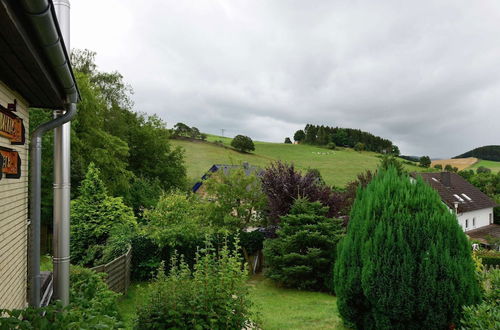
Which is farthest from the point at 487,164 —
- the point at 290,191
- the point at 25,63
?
the point at 25,63

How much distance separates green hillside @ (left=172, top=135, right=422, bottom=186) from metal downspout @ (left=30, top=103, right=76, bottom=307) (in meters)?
43.1

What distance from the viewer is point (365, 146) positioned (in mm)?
89375

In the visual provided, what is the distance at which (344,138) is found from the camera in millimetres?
89750

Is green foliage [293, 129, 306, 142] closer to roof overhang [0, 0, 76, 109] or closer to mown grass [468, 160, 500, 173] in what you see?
mown grass [468, 160, 500, 173]

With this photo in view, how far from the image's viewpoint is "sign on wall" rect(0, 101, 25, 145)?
12.4ft

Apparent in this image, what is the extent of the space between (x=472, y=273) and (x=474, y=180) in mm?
50498

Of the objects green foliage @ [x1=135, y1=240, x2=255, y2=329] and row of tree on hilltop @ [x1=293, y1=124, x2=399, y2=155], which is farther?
row of tree on hilltop @ [x1=293, y1=124, x2=399, y2=155]

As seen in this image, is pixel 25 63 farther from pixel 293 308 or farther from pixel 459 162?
pixel 459 162

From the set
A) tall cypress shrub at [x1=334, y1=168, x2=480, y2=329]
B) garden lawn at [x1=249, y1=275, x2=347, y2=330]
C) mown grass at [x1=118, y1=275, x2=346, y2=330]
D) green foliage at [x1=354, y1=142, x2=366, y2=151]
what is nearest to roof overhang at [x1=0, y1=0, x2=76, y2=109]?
mown grass at [x1=118, y1=275, x2=346, y2=330]

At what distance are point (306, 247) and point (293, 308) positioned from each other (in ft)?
10.0

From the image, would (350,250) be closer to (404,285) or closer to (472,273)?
(404,285)

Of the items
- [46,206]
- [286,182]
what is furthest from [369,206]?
[46,206]

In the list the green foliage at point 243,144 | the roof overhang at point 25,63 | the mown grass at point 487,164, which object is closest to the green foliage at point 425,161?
the mown grass at point 487,164

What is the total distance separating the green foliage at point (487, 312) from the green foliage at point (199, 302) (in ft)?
10.6
